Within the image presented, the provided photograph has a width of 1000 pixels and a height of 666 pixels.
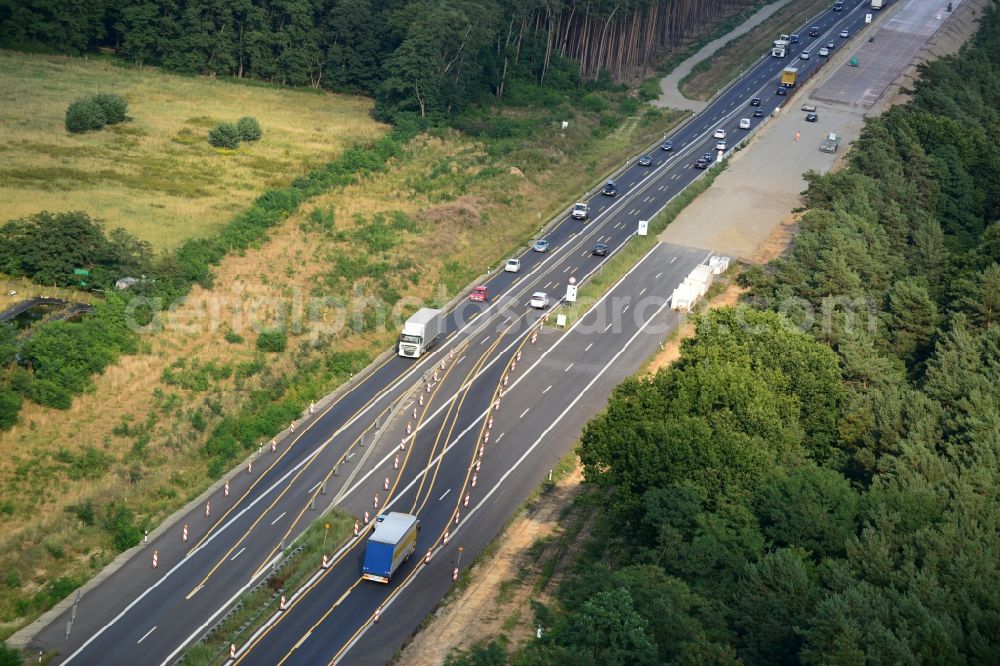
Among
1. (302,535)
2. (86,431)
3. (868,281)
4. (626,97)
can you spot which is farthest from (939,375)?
(626,97)

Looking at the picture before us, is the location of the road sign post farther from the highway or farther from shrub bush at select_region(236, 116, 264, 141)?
shrub bush at select_region(236, 116, 264, 141)

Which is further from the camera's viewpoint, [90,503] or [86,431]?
[86,431]

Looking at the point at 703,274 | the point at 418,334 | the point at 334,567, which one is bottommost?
the point at 334,567

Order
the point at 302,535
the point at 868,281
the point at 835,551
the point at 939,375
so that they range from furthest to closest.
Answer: the point at 868,281
the point at 939,375
the point at 302,535
the point at 835,551

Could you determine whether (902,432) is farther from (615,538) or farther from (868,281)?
(868,281)

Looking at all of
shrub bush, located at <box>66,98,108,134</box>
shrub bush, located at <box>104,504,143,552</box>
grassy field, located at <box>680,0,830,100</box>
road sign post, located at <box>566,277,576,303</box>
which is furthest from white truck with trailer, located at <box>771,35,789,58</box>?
shrub bush, located at <box>104,504,143,552</box>

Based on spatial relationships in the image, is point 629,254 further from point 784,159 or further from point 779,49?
point 779,49

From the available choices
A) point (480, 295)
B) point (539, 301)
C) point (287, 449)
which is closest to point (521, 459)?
point (287, 449)
